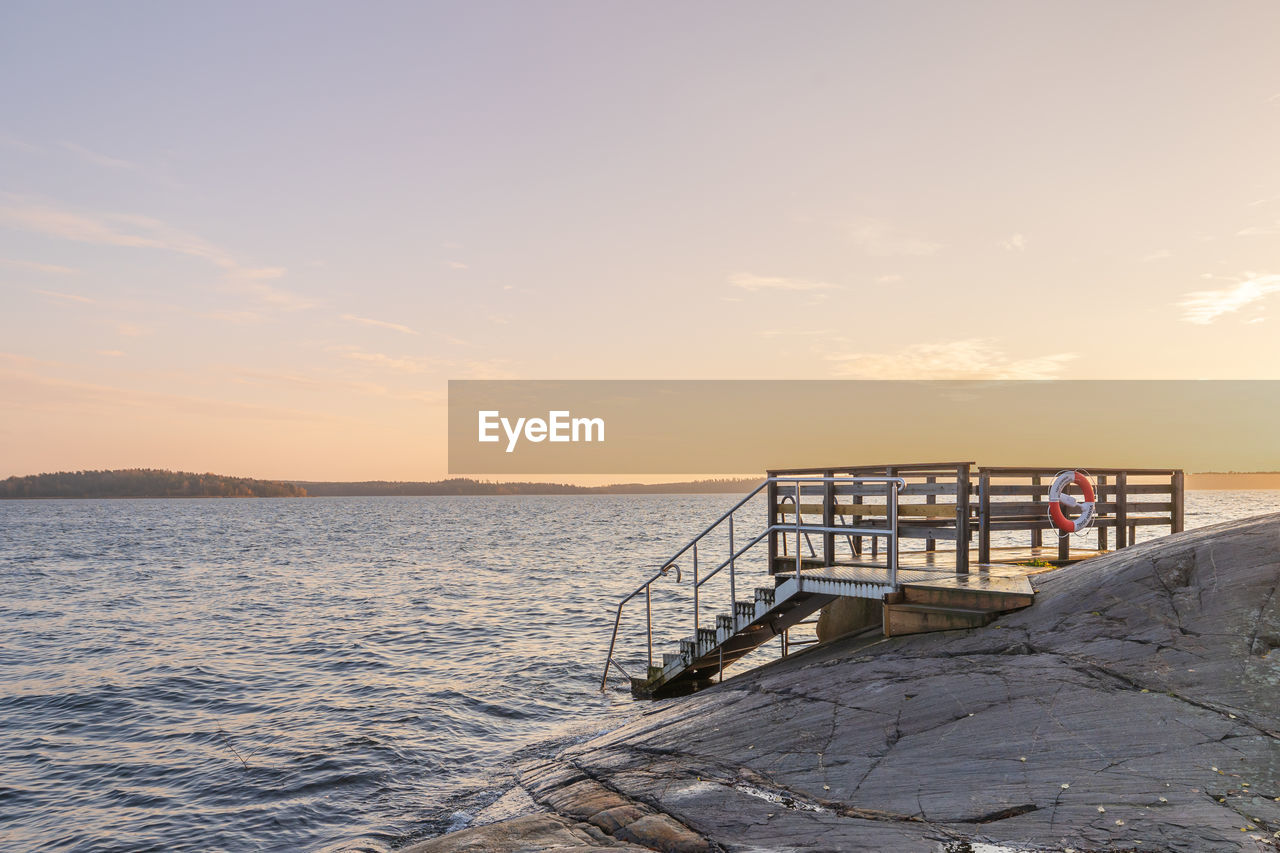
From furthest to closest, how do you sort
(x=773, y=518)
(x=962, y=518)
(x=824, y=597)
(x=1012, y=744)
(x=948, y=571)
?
(x=773, y=518)
(x=824, y=597)
(x=948, y=571)
(x=962, y=518)
(x=1012, y=744)

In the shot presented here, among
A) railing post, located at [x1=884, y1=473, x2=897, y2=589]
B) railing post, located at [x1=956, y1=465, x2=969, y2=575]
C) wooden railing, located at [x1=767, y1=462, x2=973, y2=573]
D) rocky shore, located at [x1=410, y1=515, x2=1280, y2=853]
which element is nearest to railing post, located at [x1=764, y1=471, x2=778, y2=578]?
wooden railing, located at [x1=767, y1=462, x2=973, y2=573]

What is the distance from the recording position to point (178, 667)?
816 inches

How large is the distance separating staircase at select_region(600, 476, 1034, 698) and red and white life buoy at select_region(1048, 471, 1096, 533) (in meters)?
2.09

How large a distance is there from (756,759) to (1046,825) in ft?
9.76

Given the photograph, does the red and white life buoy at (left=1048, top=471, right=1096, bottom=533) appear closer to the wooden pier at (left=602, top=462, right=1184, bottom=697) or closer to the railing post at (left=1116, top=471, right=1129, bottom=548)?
the wooden pier at (left=602, top=462, right=1184, bottom=697)

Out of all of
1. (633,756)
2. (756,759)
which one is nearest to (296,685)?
(633,756)

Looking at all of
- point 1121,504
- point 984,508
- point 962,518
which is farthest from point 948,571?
point 1121,504

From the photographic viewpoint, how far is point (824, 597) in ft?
40.0

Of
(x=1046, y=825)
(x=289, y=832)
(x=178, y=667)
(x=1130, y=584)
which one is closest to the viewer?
(x=1046, y=825)

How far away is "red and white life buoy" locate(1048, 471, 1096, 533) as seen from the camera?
12.1 m

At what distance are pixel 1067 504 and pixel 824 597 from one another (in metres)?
4.11

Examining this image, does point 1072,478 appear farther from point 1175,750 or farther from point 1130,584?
→ point 1175,750

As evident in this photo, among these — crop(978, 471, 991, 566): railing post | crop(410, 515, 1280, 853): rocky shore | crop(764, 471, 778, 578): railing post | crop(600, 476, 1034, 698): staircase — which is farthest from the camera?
crop(764, 471, 778, 578): railing post

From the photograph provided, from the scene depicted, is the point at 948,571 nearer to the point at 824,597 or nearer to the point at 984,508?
the point at 984,508
